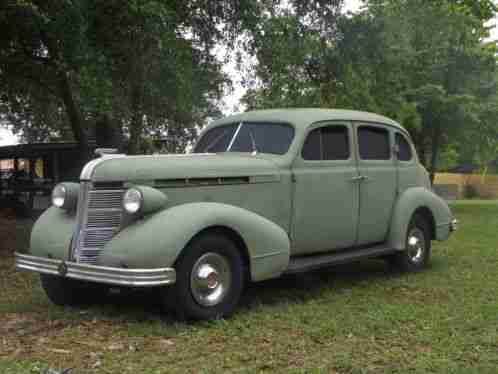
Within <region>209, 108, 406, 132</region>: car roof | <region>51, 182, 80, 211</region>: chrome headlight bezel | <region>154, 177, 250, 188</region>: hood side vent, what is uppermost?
<region>209, 108, 406, 132</region>: car roof

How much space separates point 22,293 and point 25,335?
180cm

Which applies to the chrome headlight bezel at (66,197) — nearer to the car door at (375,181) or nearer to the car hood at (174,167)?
the car hood at (174,167)

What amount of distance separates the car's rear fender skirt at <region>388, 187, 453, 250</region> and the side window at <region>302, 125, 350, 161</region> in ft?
3.41

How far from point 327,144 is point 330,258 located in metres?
1.21

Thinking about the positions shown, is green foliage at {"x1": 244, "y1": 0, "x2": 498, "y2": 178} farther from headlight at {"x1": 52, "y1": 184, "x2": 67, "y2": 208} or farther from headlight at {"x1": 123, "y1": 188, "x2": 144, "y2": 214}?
headlight at {"x1": 123, "y1": 188, "x2": 144, "y2": 214}

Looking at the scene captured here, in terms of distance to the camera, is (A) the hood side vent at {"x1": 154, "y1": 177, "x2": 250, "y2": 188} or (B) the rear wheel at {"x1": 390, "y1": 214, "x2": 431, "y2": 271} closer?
(A) the hood side vent at {"x1": 154, "y1": 177, "x2": 250, "y2": 188}

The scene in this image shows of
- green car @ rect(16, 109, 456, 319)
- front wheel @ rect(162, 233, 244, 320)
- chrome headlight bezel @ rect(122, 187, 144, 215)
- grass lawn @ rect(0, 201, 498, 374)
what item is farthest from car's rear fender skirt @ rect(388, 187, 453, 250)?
chrome headlight bezel @ rect(122, 187, 144, 215)

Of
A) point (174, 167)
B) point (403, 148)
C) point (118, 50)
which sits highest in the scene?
point (118, 50)

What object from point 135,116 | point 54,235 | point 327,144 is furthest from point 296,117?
point 135,116

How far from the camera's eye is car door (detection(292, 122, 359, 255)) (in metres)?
6.32

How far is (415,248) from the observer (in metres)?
7.87

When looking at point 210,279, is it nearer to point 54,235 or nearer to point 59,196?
point 54,235

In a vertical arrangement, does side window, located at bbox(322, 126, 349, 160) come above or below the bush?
above

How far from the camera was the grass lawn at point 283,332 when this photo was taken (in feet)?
14.0
